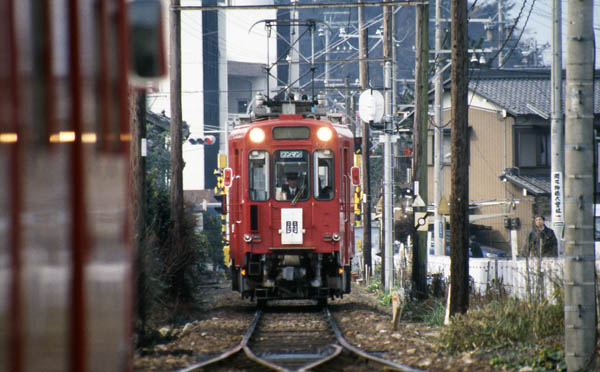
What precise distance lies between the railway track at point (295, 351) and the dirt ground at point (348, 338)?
0.27m

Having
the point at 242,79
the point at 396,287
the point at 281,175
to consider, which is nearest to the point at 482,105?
the point at 396,287

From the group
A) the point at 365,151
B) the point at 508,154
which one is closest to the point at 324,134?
the point at 365,151

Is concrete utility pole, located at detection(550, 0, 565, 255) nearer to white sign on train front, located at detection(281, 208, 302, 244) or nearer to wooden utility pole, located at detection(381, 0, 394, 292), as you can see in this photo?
wooden utility pole, located at detection(381, 0, 394, 292)

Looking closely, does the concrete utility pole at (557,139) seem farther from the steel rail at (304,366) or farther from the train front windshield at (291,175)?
the steel rail at (304,366)

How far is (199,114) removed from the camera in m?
50.2

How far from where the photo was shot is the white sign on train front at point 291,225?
16.6m

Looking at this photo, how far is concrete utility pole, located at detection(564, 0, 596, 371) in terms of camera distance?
9148mm

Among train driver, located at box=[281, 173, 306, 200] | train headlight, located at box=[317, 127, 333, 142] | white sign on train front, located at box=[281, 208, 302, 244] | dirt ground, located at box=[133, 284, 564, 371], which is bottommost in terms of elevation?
dirt ground, located at box=[133, 284, 564, 371]

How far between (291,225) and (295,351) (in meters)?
4.61

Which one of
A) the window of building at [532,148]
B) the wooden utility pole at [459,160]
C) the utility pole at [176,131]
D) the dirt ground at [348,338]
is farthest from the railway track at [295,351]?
the window of building at [532,148]

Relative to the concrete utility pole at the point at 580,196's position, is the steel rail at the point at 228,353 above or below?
below

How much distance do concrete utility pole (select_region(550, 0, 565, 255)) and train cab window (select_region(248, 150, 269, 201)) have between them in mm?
5315

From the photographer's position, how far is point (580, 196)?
9211mm

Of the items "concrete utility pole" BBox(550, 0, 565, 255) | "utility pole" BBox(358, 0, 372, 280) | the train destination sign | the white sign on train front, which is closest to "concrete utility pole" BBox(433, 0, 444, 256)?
"utility pole" BBox(358, 0, 372, 280)
